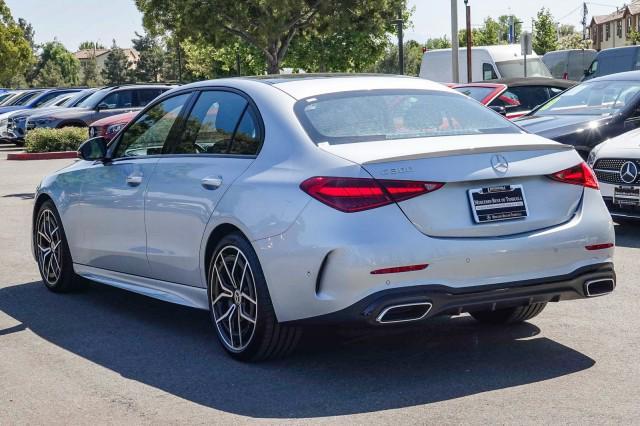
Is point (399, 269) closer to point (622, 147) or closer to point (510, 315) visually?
point (510, 315)

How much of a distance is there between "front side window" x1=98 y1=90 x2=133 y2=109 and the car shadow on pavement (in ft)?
66.9

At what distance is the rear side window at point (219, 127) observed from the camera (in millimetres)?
6438

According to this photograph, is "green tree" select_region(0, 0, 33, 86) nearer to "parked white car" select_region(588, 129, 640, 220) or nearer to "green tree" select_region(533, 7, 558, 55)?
"green tree" select_region(533, 7, 558, 55)

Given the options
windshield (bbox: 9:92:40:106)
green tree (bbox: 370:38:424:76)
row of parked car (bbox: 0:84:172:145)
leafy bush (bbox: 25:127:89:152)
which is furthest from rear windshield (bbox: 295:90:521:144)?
green tree (bbox: 370:38:424:76)

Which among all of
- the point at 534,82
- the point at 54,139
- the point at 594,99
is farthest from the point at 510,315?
the point at 54,139

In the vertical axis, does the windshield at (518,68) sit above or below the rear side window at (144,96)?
below

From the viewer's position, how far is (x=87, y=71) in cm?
13738

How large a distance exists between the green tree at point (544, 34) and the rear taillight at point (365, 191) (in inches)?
3359

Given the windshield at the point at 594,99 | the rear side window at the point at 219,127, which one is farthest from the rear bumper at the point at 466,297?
the windshield at the point at 594,99

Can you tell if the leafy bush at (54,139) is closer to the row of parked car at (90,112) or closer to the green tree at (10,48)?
the row of parked car at (90,112)

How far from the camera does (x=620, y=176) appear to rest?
10.9 metres

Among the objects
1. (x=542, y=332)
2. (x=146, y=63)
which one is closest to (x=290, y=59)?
(x=542, y=332)

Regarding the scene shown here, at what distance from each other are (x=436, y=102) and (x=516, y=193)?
0.99m

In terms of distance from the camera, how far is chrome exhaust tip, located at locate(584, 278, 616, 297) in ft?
19.3
